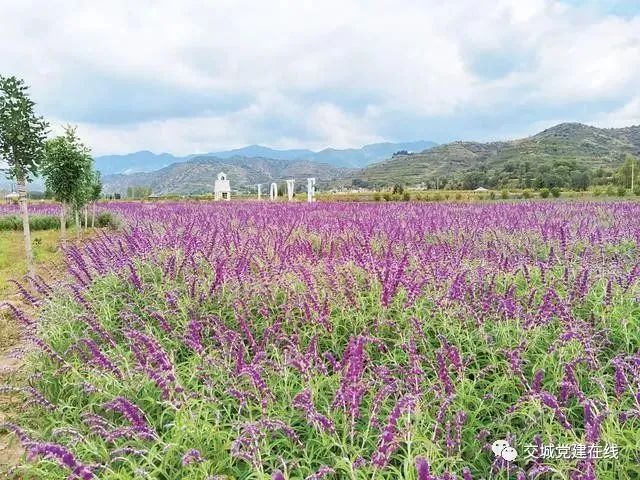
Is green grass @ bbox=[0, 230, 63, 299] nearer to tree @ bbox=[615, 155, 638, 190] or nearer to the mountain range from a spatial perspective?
tree @ bbox=[615, 155, 638, 190]

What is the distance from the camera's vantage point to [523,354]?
3188 millimetres

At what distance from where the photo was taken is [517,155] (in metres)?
112

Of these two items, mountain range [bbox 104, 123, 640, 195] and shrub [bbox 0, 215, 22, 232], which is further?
mountain range [bbox 104, 123, 640, 195]

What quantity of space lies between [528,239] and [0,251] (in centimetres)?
1551

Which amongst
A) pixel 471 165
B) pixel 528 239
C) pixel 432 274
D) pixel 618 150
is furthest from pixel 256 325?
pixel 618 150

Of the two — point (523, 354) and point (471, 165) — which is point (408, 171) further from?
point (523, 354)

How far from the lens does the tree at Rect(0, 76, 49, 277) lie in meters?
7.98

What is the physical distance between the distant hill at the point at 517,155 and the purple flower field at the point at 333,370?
84.8 meters

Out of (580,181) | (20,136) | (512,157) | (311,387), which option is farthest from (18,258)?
(512,157)

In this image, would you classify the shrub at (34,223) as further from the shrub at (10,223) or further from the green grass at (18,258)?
the green grass at (18,258)

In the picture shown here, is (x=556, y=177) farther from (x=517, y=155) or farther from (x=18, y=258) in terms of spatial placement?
(x=18, y=258)

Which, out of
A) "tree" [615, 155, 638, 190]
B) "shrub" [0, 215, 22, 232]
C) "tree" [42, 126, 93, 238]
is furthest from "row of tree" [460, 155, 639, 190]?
"shrub" [0, 215, 22, 232]

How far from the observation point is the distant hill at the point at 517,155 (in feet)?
324

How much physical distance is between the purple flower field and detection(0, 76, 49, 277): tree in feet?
14.2
